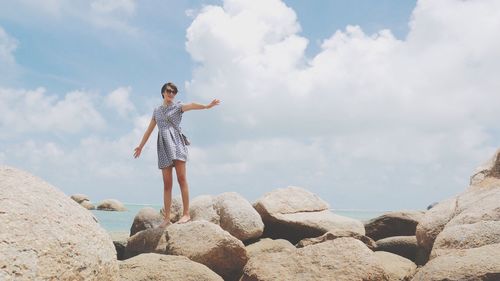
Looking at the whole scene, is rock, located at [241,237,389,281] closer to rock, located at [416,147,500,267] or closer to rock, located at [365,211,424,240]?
rock, located at [416,147,500,267]

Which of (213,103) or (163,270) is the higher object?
(213,103)

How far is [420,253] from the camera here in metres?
9.33

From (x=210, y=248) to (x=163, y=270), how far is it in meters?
1.61

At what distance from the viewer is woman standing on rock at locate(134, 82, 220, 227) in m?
9.16

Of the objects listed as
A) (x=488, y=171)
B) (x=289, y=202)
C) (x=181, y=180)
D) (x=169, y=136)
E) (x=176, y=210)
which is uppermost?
(x=169, y=136)

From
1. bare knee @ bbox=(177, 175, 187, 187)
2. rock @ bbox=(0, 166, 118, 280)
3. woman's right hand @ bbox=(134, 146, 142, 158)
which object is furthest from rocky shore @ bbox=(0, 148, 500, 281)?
woman's right hand @ bbox=(134, 146, 142, 158)

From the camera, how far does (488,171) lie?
36.2 ft

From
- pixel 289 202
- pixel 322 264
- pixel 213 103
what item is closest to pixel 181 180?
pixel 213 103

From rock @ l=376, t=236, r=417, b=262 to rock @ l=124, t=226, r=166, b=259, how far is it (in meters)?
4.58

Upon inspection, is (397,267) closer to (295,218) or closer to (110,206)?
(295,218)

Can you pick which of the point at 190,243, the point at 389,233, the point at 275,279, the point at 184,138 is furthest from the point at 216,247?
the point at 389,233

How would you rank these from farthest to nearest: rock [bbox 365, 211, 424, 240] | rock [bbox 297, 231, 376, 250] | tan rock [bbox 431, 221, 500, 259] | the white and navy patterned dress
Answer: rock [bbox 365, 211, 424, 240] < rock [bbox 297, 231, 376, 250] < the white and navy patterned dress < tan rock [bbox 431, 221, 500, 259]

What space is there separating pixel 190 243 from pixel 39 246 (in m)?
4.25

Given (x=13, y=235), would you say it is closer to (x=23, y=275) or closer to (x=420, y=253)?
(x=23, y=275)
